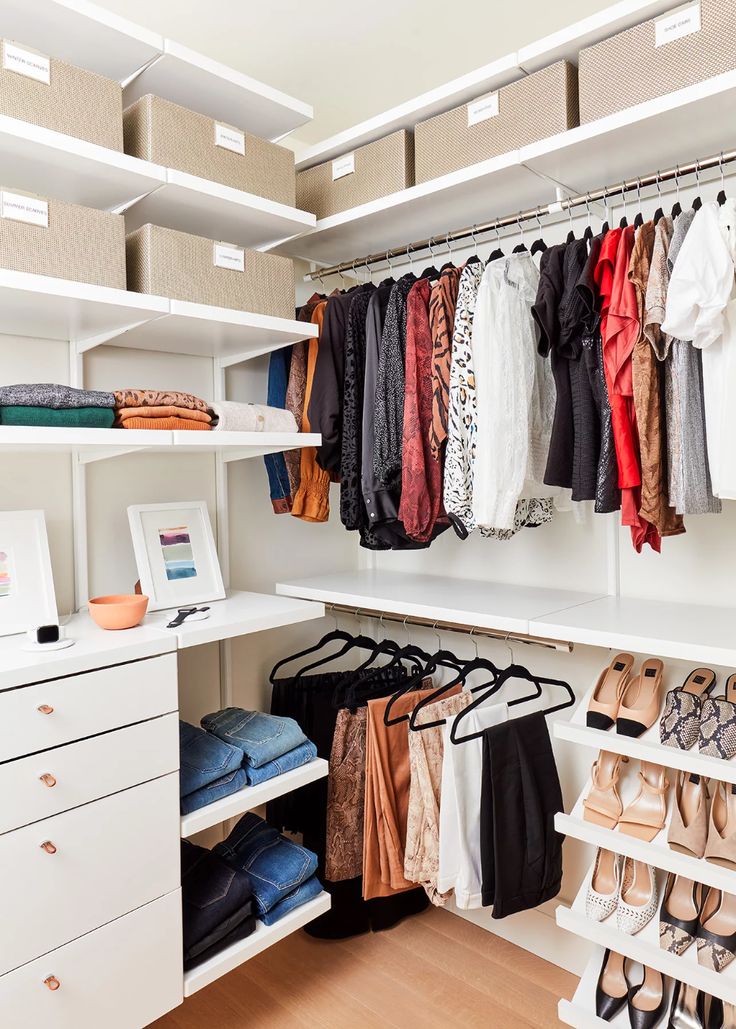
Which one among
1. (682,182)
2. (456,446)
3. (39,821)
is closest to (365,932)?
(39,821)

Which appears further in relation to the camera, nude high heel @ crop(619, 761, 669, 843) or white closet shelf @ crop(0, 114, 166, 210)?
nude high heel @ crop(619, 761, 669, 843)

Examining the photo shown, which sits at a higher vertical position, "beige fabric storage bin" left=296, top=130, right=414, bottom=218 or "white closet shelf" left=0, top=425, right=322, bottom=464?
"beige fabric storage bin" left=296, top=130, right=414, bottom=218

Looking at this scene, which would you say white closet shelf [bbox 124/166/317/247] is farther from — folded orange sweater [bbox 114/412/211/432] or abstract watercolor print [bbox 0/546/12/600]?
abstract watercolor print [bbox 0/546/12/600]

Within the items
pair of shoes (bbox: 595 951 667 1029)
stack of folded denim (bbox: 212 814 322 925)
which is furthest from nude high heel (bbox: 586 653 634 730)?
stack of folded denim (bbox: 212 814 322 925)

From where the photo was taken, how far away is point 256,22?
2.13m

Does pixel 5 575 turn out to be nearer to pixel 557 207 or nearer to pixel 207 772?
pixel 207 772

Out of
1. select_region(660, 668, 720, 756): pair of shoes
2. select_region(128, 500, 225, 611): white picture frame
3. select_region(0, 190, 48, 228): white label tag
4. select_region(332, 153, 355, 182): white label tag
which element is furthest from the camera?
select_region(332, 153, 355, 182): white label tag

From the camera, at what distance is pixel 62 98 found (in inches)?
63.5

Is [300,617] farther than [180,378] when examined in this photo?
No

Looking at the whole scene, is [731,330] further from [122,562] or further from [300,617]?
[122,562]

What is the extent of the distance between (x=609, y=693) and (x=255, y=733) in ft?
3.10

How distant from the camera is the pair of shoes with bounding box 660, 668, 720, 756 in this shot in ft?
5.35

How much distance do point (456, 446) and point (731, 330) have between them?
67 centimetres

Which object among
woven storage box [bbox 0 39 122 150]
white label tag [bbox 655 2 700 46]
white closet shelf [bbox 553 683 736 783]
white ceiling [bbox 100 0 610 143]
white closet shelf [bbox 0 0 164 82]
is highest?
white ceiling [bbox 100 0 610 143]
